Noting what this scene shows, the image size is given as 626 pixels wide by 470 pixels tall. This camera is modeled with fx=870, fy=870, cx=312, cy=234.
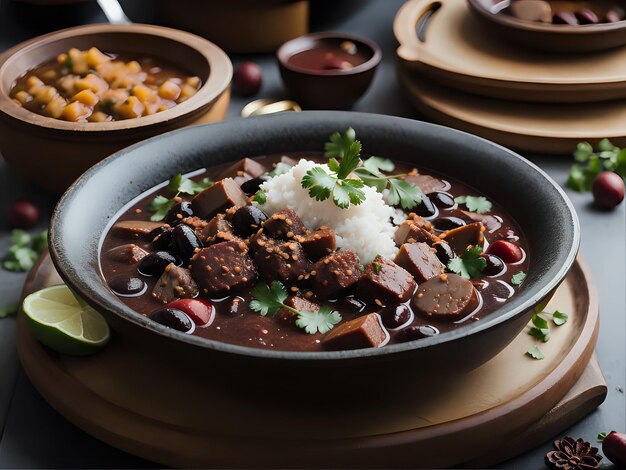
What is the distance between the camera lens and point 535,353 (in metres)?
2.86

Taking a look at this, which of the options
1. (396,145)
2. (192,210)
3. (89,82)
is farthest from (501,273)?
(89,82)

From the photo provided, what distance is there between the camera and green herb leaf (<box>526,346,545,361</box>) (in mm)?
2844

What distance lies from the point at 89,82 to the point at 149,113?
1.18 ft

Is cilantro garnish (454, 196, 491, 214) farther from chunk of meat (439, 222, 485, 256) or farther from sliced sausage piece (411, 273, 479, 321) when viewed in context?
sliced sausage piece (411, 273, 479, 321)

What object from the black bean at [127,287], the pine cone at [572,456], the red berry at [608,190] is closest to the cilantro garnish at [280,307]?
the black bean at [127,287]

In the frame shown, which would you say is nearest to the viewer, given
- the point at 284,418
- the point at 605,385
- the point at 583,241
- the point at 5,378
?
the point at 284,418

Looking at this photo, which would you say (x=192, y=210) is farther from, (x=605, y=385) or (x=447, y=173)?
(x=605, y=385)

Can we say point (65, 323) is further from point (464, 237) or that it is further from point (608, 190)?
point (608, 190)

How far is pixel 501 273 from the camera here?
9.64 feet

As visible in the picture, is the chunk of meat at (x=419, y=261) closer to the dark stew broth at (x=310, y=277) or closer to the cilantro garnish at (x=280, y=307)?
the dark stew broth at (x=310, y=277)

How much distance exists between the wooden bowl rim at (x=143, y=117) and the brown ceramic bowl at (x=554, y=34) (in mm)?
1543

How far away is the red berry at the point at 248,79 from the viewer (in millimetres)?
4844

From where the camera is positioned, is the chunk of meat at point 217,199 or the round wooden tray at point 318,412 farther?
the chunk of meat at point 217,199

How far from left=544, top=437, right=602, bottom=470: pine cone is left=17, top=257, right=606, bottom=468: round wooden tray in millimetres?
71
